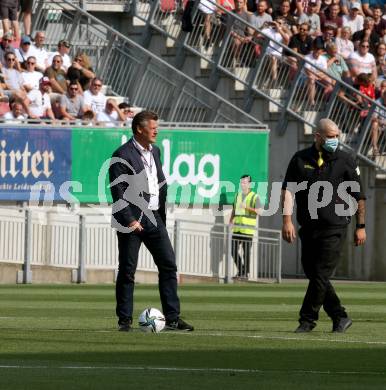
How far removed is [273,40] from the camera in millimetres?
32219

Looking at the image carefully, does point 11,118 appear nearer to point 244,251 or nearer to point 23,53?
point 23,53

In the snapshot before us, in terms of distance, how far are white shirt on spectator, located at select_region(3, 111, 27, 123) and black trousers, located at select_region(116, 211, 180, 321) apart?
1355 centimetres

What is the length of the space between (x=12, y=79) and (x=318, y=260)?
606 inches

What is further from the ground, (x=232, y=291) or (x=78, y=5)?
(x=78, y=5)

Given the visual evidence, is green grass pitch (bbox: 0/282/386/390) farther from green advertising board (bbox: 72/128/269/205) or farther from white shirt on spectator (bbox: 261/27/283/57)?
white shirt on spectator (bbox: 261/27/283/57)

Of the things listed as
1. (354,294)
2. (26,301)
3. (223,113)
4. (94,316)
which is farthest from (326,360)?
(223,113)

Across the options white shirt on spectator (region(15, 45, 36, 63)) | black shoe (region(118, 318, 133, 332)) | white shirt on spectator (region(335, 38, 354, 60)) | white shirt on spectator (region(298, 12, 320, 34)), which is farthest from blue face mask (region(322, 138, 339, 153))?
white shirt on spectator (region(298, 12, 320, 34))

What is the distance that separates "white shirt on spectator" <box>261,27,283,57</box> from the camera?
32781 mm

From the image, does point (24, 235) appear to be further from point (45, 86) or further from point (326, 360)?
point (326, 360)

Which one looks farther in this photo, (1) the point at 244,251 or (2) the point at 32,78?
(2) the point at 32,78

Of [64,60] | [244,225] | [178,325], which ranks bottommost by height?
[244,225]

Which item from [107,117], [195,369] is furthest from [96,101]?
[195,369]

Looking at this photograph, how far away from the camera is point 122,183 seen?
1504 centimetres

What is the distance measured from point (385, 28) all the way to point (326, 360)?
24525 millimetres
